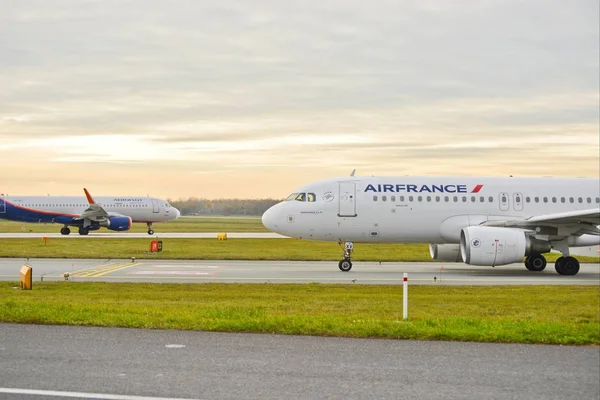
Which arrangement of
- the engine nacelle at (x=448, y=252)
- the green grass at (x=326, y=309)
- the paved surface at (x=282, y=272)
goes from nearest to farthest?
the green grass at (x=326, y=309) → the paved surface at (x=282, y=272) → the engine nacelle at (x=448, y=252)

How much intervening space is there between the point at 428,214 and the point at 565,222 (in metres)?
5.04

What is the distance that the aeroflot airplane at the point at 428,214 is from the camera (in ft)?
93.4

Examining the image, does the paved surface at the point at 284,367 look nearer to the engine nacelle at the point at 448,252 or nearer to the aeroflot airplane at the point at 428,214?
the aeroflot airplane at the point at 428,214

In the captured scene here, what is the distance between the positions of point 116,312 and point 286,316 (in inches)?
128

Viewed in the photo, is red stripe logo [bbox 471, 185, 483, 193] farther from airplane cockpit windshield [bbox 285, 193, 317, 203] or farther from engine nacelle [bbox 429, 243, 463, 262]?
airplane cockpit windshield [bbox 285, 193, 317, 203]

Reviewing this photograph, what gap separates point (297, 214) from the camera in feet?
94.5

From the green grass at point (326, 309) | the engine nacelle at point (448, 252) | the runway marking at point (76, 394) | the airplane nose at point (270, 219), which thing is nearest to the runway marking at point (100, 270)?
the green grass at point (326, 309)

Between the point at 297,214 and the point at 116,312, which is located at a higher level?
the point at 297,214

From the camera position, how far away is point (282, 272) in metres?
27.9

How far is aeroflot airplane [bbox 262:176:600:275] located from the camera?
93.4 ft

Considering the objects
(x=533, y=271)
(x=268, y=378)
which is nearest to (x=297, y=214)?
(x=533, y=271)

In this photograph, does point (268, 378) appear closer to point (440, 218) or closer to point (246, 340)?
point (246, 340)

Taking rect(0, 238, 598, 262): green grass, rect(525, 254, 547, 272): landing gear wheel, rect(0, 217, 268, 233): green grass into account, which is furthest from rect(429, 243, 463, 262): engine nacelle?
rect(0, 217, 268, 233): green grass

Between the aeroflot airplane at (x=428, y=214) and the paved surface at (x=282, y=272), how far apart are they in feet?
3.68
